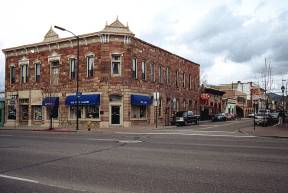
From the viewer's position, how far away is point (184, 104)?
45.0 metres

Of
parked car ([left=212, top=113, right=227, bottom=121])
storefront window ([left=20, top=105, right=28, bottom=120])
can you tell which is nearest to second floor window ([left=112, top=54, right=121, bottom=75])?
storefront window ([left=20, top=105, right=28, bottom=120])

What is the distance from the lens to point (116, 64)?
103ft

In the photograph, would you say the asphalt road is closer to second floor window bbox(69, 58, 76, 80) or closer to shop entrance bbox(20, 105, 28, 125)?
second floor window bbox(69, 58, 76, 80)

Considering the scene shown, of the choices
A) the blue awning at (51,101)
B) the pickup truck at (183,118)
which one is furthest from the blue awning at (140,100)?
the blue awning at (51,101)

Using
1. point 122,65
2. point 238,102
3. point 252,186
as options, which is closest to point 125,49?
point 122,65

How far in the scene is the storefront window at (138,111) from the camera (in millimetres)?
32328

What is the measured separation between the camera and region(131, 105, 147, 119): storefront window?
106 ft

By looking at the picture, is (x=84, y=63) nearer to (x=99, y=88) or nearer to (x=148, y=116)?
(x=99, y=88)

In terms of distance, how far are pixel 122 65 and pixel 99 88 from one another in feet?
11.0

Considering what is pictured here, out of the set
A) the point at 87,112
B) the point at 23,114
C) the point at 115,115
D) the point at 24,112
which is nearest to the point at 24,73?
the point at 24,112

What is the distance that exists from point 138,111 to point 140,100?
1.54 metres

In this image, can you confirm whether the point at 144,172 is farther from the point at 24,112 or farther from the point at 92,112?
the point at 24,112

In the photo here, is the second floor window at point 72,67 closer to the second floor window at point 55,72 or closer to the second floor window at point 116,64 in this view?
the second floor window at point 55,72

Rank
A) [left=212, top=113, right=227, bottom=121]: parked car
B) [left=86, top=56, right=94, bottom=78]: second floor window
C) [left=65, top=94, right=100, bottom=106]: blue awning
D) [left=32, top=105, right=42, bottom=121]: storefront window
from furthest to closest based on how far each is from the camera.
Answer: [left=212, top=113, right=227, bottom=121]: parked car < [left=32, top=105, right=42, bottom=121]: storefront window < [left=86, top=56, right=94, bottom=78]: second floor window < [left=65, top=94, right=100, bottom=106]: blue awning
